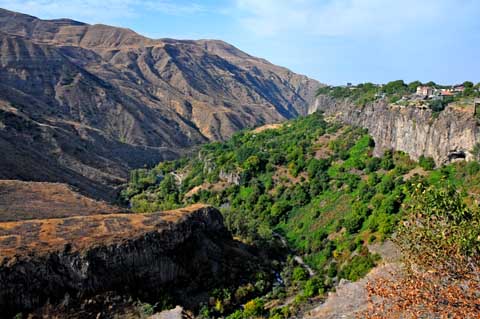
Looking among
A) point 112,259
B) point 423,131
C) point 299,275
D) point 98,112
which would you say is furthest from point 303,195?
point 98,112

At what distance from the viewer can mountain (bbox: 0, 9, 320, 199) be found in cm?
7831

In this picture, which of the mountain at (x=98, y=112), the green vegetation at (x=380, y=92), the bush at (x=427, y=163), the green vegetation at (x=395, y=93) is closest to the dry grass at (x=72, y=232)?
the bush at (x=427, y=163)

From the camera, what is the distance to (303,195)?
57500mm

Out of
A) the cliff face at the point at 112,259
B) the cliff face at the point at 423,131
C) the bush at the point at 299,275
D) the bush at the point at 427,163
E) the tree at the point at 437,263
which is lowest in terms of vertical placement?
the bush at the point at 299,275

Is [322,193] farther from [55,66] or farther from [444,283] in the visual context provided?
[55,66]

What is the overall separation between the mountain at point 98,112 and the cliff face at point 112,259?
28.3m

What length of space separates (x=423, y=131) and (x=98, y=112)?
98.7 meters

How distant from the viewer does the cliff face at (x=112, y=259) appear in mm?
28750

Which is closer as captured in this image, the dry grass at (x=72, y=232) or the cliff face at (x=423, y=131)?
the dry grass at (x=72, y=232)

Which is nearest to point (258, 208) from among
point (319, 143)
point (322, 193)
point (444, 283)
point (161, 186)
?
point (322, 193)

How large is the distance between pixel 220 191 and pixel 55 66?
288 feet

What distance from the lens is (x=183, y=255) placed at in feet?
123

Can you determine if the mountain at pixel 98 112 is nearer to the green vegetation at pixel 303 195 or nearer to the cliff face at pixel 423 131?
the green vegetation at pixel 303 195

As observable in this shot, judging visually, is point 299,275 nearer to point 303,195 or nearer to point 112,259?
point 112,259
